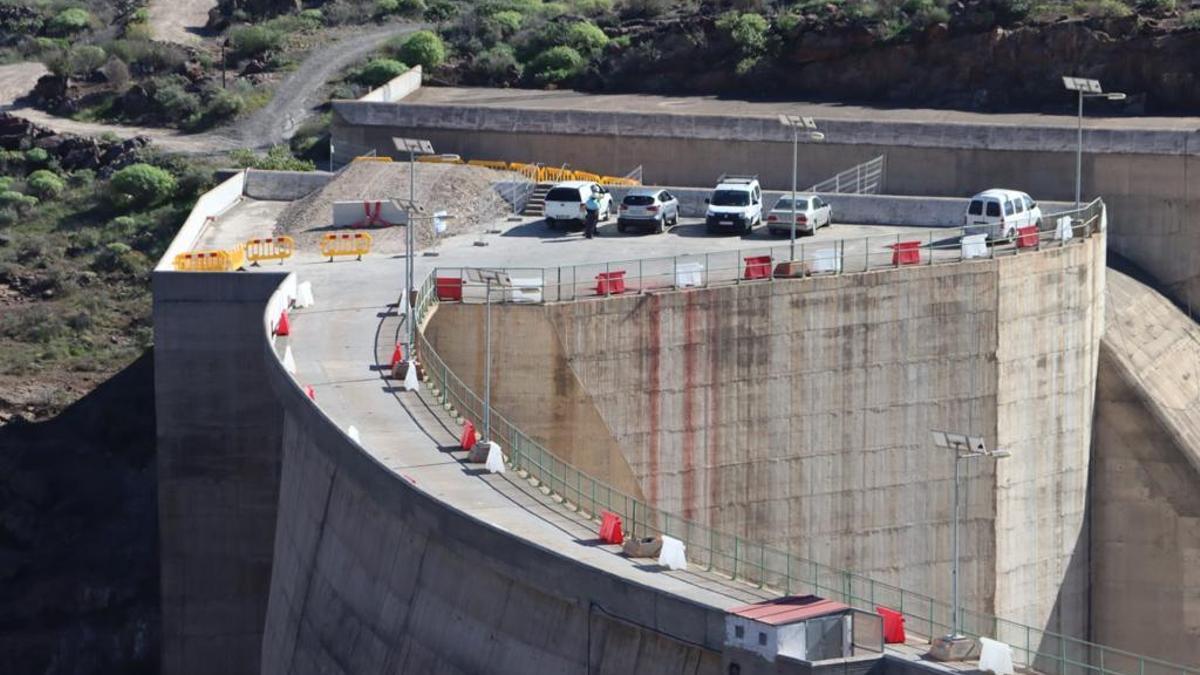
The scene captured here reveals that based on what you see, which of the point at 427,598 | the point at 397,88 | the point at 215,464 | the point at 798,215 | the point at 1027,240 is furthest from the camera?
the point at 397,88

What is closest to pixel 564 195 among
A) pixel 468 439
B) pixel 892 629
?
pixel 468 439

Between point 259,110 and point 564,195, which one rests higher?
point 259,110

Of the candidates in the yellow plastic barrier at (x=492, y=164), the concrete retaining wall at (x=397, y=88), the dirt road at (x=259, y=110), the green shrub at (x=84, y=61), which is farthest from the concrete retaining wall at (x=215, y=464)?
the green shrub at (x=84, y=61)

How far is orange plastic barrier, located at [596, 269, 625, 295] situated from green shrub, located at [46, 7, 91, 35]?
5118 centimetres

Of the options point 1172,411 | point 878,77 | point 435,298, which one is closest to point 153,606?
point 435,298

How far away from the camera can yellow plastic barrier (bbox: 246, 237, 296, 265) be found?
58.8 metres

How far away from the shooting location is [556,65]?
273 ft

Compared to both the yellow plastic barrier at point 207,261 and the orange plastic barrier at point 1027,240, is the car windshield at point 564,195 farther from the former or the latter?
the orange plastic barrier at point 1027,240

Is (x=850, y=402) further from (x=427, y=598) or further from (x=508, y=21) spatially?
(x=508, y=21)

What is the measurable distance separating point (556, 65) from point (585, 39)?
6.81 ft

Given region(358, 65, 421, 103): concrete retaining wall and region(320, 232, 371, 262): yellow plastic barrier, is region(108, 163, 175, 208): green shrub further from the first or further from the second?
region(320, 232, 371, 262): yellow plastic barrier

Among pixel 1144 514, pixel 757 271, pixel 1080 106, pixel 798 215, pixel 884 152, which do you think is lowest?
pixel 1144 514

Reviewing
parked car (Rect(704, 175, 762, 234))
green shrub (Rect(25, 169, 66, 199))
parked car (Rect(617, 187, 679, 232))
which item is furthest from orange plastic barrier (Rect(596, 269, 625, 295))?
green shrub (Rect(25, 169, 66, 199))

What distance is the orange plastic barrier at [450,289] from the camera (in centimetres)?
5077
